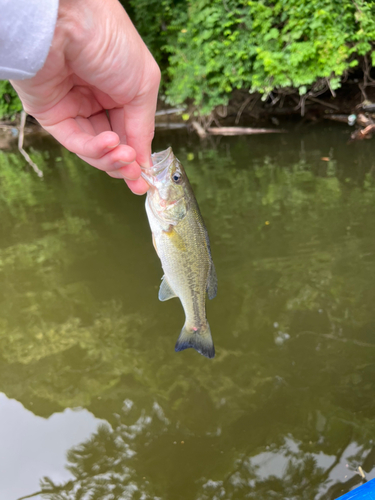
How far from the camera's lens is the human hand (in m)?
1.13

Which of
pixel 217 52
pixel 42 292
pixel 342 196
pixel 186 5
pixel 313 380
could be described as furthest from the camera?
pixel 186 5

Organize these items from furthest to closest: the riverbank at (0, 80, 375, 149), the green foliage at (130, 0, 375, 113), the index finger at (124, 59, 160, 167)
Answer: the riverbank at (0, 80, 375, 149) → the green foliage at (130, 0, 375, 113) → the index finger at (124, 59, 160, 167)

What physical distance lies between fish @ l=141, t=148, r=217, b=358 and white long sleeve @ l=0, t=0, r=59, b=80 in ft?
2.81

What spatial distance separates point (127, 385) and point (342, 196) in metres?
4.54

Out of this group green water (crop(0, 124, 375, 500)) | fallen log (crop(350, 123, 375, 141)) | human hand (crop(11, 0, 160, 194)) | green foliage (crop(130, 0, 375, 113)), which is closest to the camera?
human hand (crop(11, 0, 160, 194))

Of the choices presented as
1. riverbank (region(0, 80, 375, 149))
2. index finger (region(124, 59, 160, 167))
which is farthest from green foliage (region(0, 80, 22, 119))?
index finger (region(124, 59, 160, 167))

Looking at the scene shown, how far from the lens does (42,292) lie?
15.0 ft

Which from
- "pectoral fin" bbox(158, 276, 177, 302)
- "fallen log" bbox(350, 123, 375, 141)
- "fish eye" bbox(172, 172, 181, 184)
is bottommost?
"fallen log" bbox(350, 123, 375, 141)

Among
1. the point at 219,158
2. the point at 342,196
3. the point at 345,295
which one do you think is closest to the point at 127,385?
the point at 345,295

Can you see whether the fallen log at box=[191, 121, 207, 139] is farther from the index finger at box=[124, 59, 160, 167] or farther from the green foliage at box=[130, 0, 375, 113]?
the index finger at box=[124, 59, 160, 167]

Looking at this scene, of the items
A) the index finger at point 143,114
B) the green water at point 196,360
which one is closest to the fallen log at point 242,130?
the green water at point 196,360

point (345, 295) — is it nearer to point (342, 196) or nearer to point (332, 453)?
point (332, 453)

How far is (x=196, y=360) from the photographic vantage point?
3498 mm

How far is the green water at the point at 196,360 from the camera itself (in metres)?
2.73
